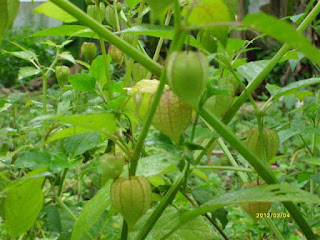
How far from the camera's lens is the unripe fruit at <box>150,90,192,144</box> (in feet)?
1.17

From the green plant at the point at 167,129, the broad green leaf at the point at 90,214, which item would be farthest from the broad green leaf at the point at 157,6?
the broad green leaf at the point at 90,214

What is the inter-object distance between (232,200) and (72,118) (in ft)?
0.52

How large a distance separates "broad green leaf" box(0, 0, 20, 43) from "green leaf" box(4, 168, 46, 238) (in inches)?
5.4

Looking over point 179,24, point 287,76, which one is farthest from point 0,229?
point 287,76

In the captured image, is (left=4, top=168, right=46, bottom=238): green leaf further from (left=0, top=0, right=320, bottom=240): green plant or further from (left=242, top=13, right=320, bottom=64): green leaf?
(left=242, top=13, right=320, bottom=64): green leaf

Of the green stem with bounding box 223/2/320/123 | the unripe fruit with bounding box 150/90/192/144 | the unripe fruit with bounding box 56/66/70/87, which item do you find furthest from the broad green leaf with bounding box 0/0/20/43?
the unripe fruit with bounding box 56/66/70/87

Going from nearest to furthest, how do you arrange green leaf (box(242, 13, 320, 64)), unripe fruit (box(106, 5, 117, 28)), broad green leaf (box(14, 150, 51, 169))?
green leaf (box(242, 13, 320, 64)) < broad green leaf (box(14, 150, 51, 169)) < unripe fruit (box(106, 5, 117, 28))

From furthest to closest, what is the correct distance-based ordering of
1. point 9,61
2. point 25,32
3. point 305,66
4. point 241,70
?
point 25,32 < point 9,61 < point 305,66 < point 241,70

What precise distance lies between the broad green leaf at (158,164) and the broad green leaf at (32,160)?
0.10 meters

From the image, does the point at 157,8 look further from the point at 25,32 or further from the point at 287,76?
the point at 25,32

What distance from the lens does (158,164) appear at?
41 cm

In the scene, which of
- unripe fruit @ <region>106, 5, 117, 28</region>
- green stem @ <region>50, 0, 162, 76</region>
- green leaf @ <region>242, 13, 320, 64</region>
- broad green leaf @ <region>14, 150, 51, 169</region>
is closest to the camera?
green leaf @ <region>242, 13, 320, 64</region>

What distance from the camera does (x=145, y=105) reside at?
1.38 ft

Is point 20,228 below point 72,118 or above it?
below
